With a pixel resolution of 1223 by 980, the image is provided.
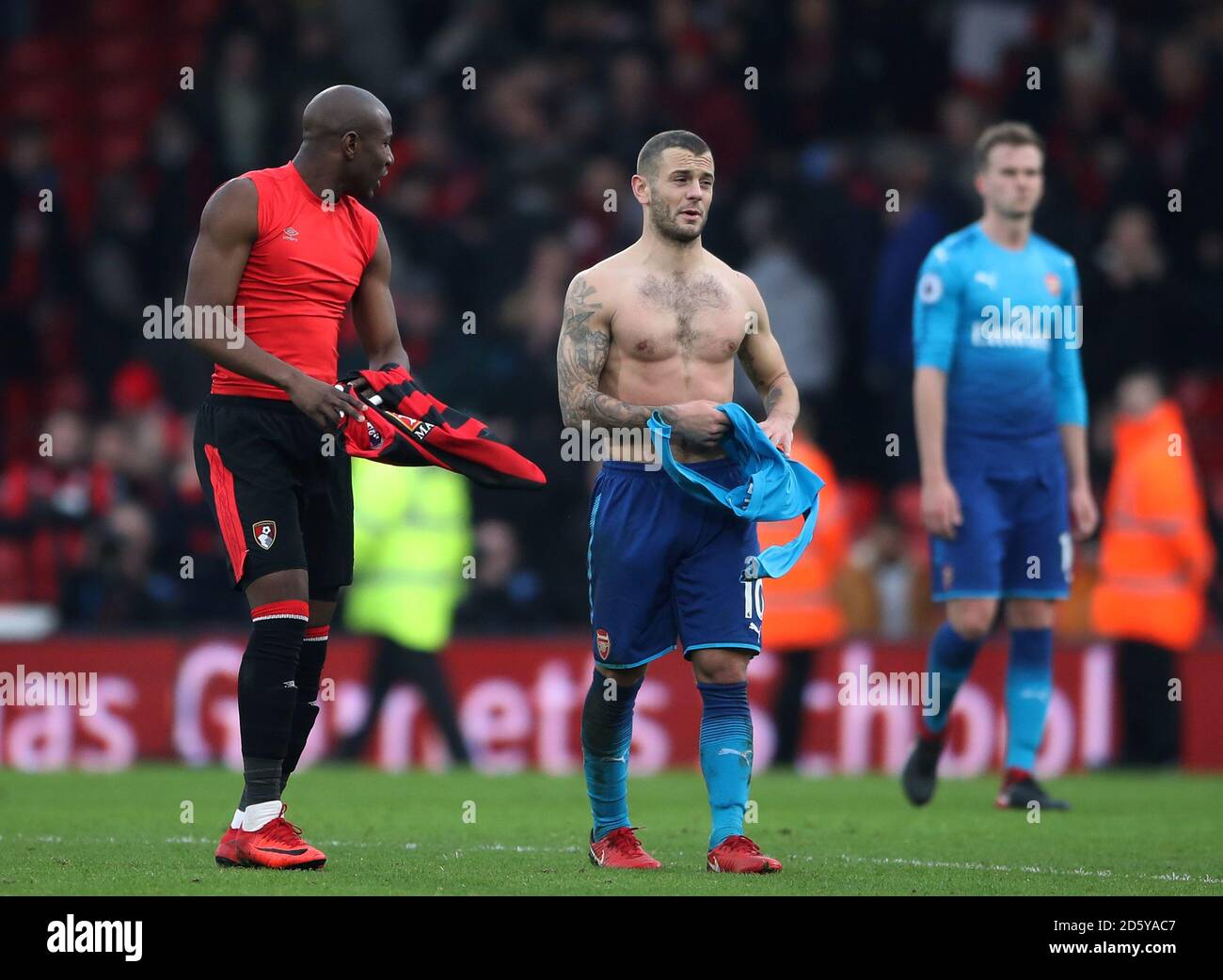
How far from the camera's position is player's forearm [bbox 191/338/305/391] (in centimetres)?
652

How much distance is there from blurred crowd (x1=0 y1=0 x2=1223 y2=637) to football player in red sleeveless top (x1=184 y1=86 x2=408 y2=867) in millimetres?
6511

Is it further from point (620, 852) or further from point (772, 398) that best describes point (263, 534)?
point (772, 398)

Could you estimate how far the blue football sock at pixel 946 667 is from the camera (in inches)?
366

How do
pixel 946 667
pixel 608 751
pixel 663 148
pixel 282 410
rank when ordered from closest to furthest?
pixel 282 410 < pixel 663 148 < pixel 608 751 < pixel 946 667

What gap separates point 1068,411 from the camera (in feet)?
31.0

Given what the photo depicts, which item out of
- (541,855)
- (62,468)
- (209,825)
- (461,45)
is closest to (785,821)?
(541,855)

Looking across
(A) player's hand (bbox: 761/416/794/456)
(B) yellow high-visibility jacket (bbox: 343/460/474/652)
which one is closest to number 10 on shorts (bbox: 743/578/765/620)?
(A) player's hand (bbox: 761/416/794/456)

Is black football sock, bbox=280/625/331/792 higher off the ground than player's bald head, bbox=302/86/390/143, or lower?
lower

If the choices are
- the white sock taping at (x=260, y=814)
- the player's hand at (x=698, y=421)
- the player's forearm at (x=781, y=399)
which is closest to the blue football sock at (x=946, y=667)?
the player's forearm at (x=781, y=399)

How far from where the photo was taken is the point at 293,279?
6.76m

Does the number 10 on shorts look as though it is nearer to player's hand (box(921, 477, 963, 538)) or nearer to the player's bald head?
the player's bald head

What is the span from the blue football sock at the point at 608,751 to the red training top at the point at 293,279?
54.0 inches

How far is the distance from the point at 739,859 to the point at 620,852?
47 centimetres

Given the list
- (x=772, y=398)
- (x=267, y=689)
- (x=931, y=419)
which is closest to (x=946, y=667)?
(x=931, y=419)
